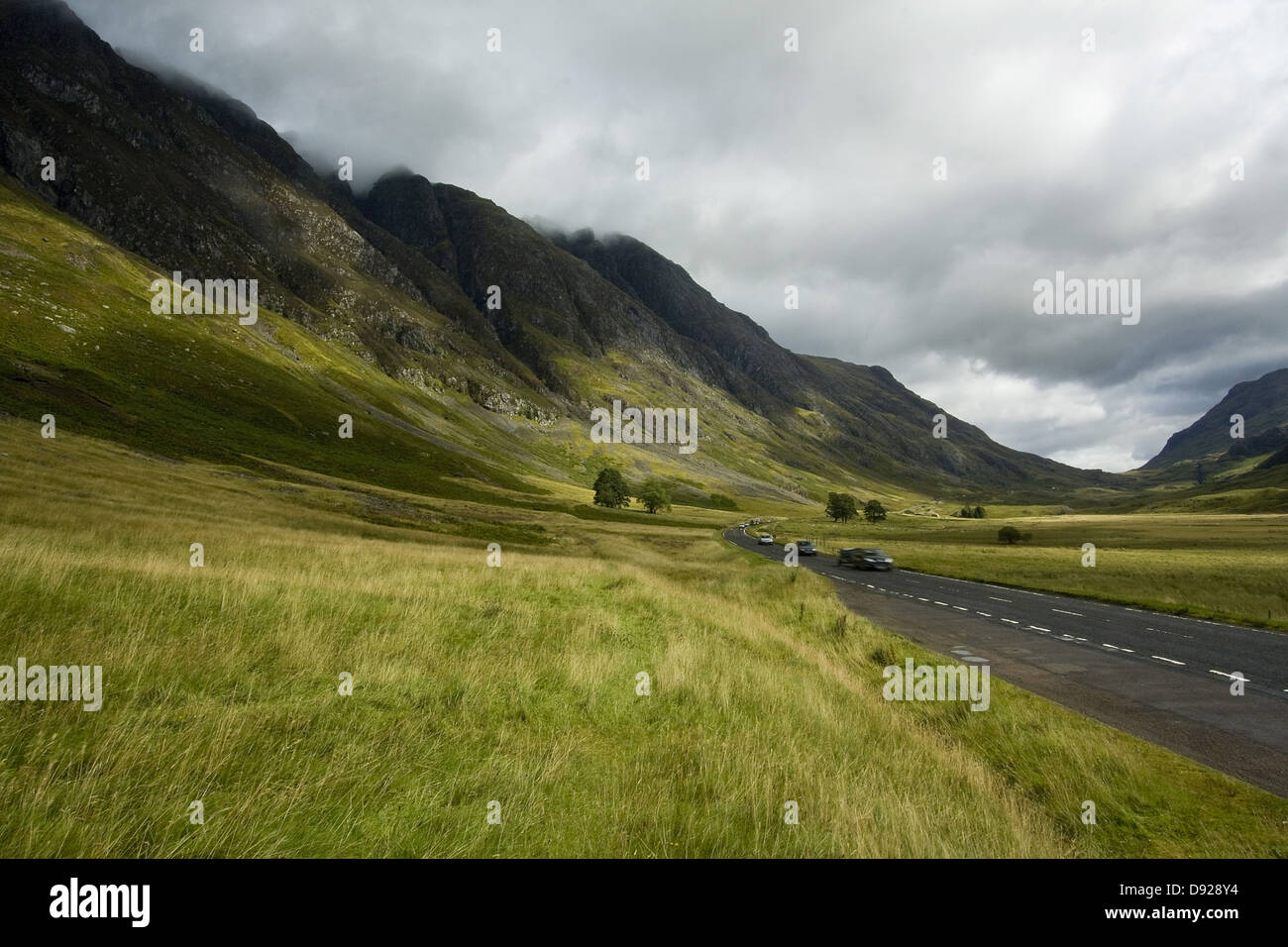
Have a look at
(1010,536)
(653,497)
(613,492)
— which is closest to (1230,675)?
(1010,536)

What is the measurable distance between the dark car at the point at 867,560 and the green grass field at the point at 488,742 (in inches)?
1086

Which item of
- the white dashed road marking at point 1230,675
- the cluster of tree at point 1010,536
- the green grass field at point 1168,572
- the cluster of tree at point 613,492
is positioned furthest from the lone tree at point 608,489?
the white dashed road marking at point 1230,675

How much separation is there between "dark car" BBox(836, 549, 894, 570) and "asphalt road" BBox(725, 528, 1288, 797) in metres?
12.9

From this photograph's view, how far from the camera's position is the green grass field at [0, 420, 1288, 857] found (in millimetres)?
4289

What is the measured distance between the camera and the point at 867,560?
130 feet

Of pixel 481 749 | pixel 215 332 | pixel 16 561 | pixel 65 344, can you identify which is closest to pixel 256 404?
pixel 65 344

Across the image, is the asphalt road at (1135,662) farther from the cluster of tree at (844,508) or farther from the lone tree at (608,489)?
the cluster of tree at (844,508)

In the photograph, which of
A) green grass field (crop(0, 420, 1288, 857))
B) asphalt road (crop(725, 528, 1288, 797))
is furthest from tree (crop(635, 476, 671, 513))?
green grass field (crop(0, 420, 1288, 857))

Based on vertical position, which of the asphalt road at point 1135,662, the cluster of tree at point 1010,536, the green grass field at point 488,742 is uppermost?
the green grass field at point 488,742

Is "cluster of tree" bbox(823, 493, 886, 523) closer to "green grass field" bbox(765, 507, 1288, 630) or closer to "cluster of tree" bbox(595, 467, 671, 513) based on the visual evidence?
"cluster of tree" bbox(595, 467, 671, 513)

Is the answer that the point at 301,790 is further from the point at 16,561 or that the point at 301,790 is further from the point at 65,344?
the point at 65,344

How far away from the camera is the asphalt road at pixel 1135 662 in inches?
364

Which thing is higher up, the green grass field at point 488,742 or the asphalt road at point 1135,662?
the green grass field at point 488,742

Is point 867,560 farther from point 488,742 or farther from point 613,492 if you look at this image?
point 613,492
